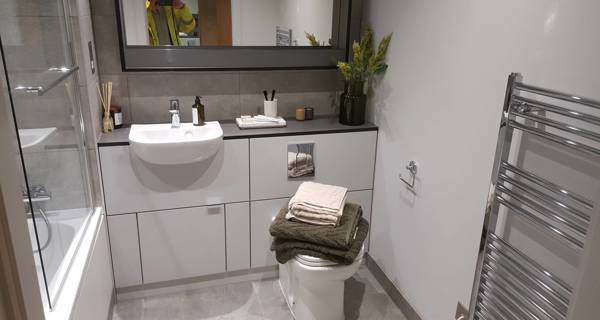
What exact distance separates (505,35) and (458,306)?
1170 millimetres

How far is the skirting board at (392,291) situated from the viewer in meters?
2.40

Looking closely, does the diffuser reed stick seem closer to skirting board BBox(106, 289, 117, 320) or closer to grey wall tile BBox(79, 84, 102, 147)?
grey wall tile BBox(79, 84, 102, 147)

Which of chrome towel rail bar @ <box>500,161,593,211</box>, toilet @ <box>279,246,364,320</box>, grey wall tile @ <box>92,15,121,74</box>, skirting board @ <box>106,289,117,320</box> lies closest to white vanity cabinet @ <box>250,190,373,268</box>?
toilet @ <box>279,246,364,320</box>

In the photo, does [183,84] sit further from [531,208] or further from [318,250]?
[531,208]

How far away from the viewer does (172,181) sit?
2350 millimetres

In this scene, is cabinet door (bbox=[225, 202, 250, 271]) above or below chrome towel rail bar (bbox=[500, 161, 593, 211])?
below

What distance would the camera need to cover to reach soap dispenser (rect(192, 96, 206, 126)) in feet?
7.96

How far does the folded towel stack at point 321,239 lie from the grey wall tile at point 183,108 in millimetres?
793

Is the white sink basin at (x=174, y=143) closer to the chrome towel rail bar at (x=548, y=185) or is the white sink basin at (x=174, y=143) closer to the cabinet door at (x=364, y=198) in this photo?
the cabinet door at (x=364, y=198)

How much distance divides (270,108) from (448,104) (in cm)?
108

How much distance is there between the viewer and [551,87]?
143cm

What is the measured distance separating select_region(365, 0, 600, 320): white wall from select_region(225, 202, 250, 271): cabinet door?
0.79m

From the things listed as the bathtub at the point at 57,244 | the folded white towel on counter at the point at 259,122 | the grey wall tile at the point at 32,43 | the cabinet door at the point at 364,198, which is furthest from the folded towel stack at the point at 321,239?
the grey wall tile at the point at 32,43

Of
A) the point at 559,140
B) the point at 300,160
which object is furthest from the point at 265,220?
the point at 559,140
